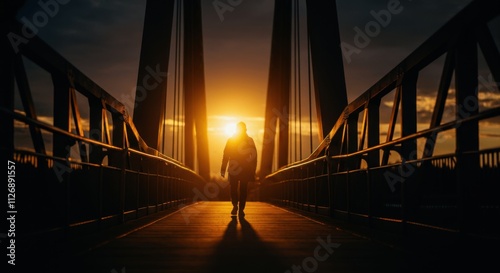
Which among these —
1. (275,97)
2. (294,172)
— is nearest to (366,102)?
(294,172)

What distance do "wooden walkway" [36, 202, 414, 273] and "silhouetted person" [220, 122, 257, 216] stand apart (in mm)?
3590

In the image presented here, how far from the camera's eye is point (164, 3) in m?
14.0

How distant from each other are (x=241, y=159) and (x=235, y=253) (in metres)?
5.90

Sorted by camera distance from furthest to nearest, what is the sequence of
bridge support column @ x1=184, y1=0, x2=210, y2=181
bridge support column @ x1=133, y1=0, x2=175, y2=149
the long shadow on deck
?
bridge support column @ x1=184, y1=0, x2=210, y2=181 < bridge support column @ x1=133, y1=0, x2=175, y2=149 < the long shadow on deck

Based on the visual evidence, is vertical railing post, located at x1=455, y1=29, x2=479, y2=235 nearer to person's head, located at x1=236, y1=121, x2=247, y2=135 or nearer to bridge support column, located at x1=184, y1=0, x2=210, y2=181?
person's head, located at x1=236, y1=121, x2=247, y2=135

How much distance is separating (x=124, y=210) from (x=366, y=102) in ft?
9.68

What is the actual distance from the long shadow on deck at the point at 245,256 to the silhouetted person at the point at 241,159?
13.6 feet

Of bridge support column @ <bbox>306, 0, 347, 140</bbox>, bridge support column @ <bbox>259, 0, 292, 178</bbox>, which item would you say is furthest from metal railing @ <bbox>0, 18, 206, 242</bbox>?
Result: bridge support column @ <bbox>259, 0, 292, 178</bbox>

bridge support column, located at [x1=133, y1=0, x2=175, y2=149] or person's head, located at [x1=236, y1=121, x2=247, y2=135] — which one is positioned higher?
bridge support column, located at [x1=133, y1=0, x2=175, y2=149]

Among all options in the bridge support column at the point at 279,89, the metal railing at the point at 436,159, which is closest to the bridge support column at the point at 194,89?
the bridge support column at the point at 279,89

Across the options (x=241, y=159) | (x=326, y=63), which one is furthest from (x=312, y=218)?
(x=326, y=63)

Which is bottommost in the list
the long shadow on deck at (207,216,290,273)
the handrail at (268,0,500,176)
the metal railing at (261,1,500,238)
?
the long shadow on deck at (207,216,290,273)

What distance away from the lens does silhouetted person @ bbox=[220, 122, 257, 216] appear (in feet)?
36.0

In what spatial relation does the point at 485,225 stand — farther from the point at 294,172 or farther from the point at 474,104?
the point at 294,172
